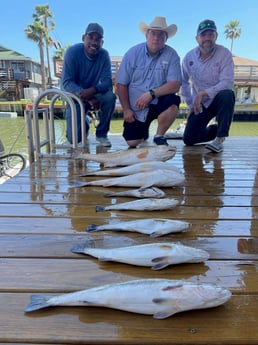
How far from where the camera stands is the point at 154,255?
46.9 inches

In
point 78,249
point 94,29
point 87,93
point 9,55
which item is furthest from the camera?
point 9,55

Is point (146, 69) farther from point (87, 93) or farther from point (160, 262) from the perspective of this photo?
point (160, 262)

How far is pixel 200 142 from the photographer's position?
4223 mm

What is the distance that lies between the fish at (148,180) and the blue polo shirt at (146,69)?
1536mm

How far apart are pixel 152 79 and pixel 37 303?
293 cm

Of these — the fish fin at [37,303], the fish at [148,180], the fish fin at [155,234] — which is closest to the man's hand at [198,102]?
the fish at [148,180]

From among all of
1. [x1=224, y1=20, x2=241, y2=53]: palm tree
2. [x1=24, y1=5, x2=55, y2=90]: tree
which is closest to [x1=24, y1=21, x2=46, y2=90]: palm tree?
[x1=24, y1=5, x2=55, y2=90]: tree

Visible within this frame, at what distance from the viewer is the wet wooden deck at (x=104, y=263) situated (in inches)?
35.1

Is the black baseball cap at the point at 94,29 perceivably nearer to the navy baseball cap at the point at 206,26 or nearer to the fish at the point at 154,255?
the navy baseball cap at the point at 206,26

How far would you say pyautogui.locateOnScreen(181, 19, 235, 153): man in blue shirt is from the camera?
11.5ft

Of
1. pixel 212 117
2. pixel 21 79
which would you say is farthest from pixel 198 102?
pixel 21 79

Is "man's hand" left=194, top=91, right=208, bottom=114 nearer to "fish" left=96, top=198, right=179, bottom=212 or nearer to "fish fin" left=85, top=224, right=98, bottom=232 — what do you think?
"fish" left=96, top=198, right=179, bottom=212

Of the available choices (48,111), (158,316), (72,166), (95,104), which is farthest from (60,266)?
(95,104)

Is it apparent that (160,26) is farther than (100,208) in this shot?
Yes
